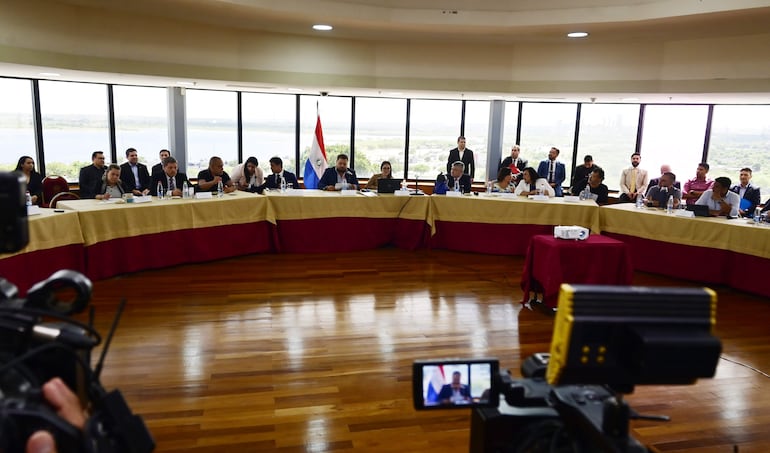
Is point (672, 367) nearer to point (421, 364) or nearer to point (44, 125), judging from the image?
point (421, 364)

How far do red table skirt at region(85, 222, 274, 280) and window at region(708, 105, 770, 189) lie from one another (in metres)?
7.95

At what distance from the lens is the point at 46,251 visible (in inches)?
187

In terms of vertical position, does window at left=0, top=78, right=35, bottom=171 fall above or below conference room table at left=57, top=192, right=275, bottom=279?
above

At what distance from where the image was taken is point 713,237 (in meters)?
5.61

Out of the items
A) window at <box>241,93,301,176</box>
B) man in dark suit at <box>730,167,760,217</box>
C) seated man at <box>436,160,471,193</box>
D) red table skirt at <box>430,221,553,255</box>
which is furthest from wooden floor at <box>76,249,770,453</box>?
window at <box>241,93,301,176</box>

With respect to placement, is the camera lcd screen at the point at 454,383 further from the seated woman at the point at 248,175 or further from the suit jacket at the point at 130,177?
the suit jacket at the point at 130,177

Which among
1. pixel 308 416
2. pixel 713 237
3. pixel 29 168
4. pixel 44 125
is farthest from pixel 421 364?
pixel 44 125

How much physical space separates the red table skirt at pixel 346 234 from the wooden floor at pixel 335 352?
1.70ft

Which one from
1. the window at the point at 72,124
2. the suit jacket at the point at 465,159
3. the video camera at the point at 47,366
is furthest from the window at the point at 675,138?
the video camera at the point at 47,366

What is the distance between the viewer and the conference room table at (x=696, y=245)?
535cm

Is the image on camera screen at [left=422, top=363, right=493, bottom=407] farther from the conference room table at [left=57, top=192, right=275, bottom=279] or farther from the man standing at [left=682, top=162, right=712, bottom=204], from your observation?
the man standing at [left=682, top=162, right=712, bottom=204]

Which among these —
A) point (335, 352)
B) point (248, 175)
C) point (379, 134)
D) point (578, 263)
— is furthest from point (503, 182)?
point (335, 352)

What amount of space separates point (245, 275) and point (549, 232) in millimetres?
3558

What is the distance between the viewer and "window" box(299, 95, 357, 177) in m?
10.4
